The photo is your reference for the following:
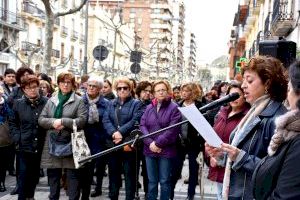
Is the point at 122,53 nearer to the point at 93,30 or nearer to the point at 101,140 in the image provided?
the point at 93,30

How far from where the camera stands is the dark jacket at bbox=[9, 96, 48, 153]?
287 inches

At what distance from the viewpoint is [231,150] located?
3738 millimetres

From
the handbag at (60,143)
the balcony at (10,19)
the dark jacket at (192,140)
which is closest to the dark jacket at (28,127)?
the handbag at (60,143)

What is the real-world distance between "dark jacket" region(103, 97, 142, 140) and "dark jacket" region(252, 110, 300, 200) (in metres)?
4.75

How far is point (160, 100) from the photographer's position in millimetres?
7262

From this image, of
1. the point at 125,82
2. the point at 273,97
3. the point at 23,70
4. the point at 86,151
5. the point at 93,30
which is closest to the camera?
the point at 273,97

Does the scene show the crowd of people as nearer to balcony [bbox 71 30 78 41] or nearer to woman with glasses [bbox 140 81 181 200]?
woman with glasses [bbox 140 81 181 200]

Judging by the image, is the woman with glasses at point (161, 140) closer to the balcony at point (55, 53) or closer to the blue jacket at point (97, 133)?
the blue jacket at point (97, 133)

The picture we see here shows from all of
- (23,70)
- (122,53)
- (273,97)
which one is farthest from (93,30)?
(273,97)

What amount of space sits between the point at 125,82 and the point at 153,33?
406ft

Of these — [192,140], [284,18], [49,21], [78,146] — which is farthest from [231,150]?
[284,18]

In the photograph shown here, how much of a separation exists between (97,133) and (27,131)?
42.2 inches

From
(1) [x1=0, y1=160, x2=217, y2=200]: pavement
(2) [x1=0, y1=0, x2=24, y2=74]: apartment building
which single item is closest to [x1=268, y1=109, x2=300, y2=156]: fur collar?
(1) [x1=0, y1=160, x2=217, y2=200]: pavement

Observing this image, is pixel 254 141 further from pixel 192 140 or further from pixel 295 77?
pixel 192 140
